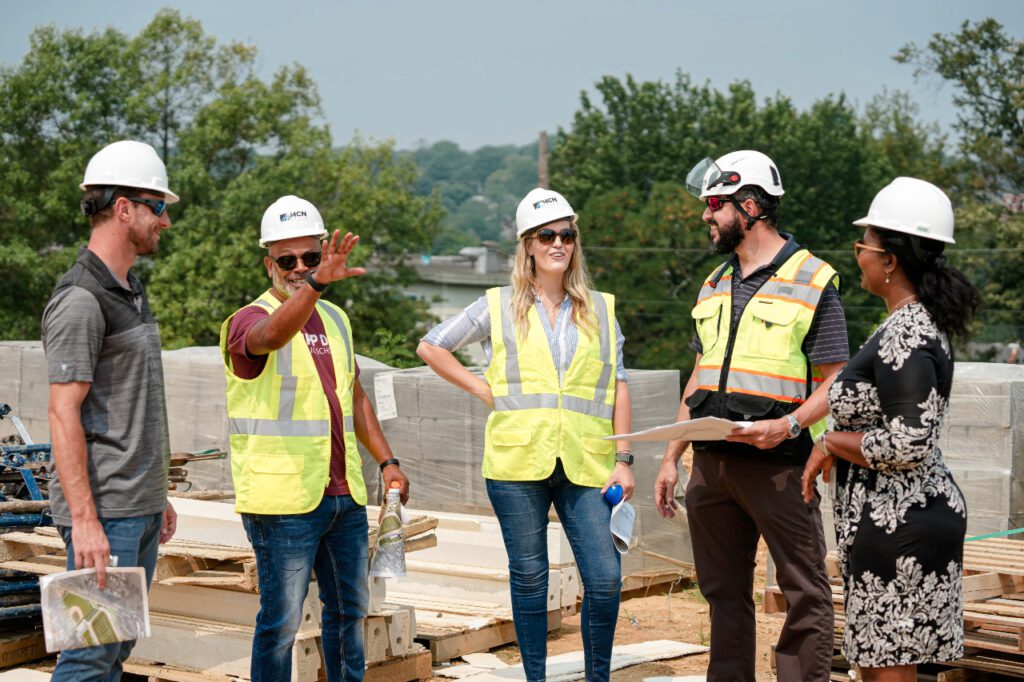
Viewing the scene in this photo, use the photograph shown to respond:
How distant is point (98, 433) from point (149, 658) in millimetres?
2672

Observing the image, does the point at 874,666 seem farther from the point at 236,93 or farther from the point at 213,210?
the point at 236,93

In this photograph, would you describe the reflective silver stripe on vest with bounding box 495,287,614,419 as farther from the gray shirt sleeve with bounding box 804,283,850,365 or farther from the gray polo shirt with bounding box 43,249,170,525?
the gray polo shirt with bounding box 43,249,170,525

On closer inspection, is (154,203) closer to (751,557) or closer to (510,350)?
(510,350)

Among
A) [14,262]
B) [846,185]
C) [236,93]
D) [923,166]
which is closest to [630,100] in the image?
[846,185]

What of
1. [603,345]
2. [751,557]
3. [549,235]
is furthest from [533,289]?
[751,557]

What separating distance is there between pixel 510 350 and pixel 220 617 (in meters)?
2.15

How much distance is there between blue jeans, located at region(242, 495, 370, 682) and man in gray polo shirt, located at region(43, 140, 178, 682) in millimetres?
605

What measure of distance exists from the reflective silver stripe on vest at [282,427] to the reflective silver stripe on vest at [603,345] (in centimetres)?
117

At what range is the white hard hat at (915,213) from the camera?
13.0ft

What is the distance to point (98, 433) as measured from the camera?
3893 mm

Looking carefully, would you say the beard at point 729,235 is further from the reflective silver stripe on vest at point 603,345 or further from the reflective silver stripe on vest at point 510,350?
the reflective silver stripe on vest at point 510,350

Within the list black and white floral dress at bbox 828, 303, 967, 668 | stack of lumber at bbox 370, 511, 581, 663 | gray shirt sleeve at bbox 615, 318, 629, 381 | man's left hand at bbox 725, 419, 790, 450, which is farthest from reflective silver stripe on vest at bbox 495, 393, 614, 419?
stack of lumber at bbox 370, 511, 581, 663

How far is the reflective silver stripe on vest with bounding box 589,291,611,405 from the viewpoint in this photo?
17.1 feet

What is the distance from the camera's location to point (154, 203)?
406 cm
